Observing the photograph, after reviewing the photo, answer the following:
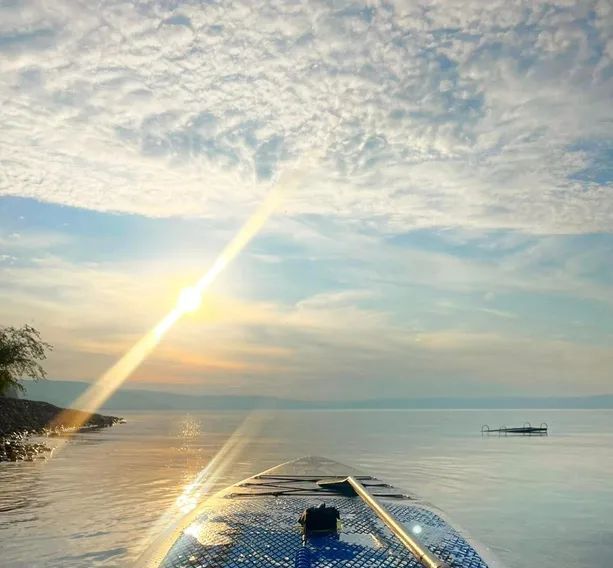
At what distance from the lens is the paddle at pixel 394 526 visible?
18.1 feet

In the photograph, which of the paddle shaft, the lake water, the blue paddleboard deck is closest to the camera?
the paddle shaft

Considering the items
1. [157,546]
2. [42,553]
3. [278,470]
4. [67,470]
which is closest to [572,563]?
[278,470]

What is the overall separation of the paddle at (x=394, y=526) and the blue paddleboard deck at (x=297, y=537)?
0.11 metres

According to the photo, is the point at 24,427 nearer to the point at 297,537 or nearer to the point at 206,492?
the point at 206,492

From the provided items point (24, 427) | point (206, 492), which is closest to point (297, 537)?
point (206, 492)

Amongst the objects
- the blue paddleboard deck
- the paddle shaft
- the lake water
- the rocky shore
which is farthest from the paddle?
the rocky shore

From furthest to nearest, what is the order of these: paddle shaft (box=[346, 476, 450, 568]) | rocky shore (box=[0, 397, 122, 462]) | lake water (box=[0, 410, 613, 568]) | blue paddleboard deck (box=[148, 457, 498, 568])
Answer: rocky shore (box=[0, 397, 122, 462]) → lake water (box=[0, 410, 613, 568]) → blue paddleboard deck (box=[148, 457, 498, 568]) → paddle shaft (box=[346, 476, 450, 568])

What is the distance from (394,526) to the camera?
7004mm

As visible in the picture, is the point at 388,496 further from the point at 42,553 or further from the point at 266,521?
the point at 42,553

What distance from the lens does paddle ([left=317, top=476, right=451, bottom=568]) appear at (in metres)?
5.52

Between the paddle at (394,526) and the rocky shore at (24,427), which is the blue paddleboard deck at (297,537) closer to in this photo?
the paddle at (394,526)

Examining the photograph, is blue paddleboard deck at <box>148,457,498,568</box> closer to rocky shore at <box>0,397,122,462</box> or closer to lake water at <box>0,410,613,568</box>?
lake water at <box>0,410,613,568</box>

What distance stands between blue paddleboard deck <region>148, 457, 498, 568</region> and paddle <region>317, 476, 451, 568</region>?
111 mm

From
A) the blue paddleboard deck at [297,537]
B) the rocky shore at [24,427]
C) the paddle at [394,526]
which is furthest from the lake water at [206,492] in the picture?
the blue paddleboard deck at [297,537]
